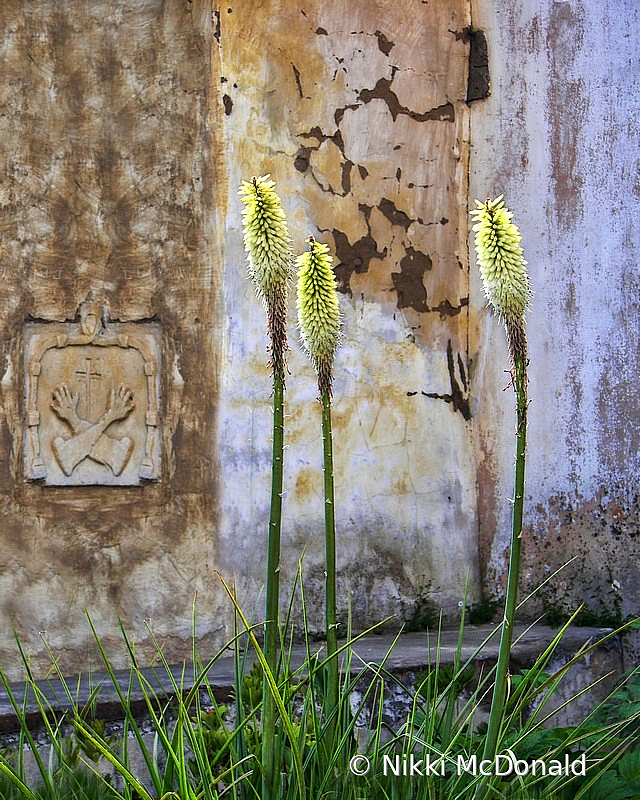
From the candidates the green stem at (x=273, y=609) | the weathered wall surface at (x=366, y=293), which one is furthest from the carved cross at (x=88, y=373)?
the green stem at (x=273, y=609)

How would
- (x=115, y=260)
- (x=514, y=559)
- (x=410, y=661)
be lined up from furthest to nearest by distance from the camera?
(x=115, y=260), (x=410, y=661), (x=514, y=559)

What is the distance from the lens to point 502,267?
2.01 m

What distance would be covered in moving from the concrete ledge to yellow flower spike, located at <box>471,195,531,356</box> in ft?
5.02

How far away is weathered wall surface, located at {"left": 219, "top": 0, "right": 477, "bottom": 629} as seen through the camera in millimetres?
4191

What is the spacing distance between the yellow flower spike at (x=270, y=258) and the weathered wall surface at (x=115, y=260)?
2.09m

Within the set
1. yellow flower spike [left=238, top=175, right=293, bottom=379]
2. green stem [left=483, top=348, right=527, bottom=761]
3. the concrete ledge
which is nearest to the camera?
green stem [left=483, top=348, right=527, bottom=761]

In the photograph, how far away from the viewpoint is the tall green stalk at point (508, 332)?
1.93 meters

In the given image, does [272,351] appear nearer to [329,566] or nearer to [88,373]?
[329,566]

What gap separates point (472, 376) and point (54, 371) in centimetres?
166

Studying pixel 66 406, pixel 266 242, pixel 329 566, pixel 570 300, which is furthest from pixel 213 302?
pixel 329 566

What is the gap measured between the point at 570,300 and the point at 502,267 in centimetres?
231

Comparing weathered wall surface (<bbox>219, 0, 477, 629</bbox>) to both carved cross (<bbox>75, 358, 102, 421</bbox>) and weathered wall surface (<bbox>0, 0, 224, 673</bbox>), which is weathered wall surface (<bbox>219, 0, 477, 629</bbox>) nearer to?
weathered wall surface (<bbox>0, 0, 224, 673</bbox>)

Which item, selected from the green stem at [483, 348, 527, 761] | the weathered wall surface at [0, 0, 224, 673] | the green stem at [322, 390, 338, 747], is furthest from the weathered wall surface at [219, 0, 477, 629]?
the green stem at [483, 348, 527, 761]

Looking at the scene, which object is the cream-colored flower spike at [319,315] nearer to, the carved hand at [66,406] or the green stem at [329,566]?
the green stem at [329,566]
